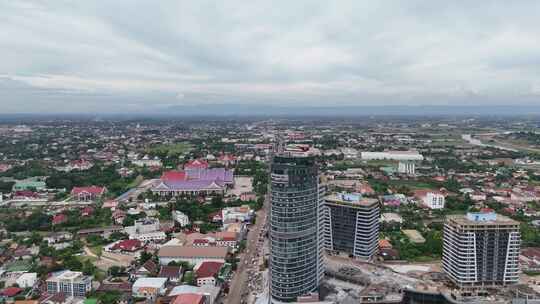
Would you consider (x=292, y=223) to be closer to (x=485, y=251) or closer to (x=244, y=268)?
(x=244, y=268)

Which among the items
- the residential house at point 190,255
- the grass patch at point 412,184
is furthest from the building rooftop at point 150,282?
the grass patch at point 412,184

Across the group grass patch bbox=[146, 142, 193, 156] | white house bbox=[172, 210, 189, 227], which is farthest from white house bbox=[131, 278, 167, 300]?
grass patch bbox=[146, 142, 193, 156]

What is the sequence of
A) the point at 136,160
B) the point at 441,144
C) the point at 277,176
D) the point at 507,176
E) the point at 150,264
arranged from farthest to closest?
the point at 441,144
the point at 136,160
the point at 507,176
the point at 150,264
the point at 277,176

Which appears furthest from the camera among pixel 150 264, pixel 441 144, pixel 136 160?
pixel 441 144

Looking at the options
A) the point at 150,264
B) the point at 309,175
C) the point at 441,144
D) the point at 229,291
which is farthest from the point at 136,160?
the point at 441,144

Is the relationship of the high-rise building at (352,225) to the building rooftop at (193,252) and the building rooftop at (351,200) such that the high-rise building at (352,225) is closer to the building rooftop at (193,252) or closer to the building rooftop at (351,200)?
the building rooftop at (351,200)

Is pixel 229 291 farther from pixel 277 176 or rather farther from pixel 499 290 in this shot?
pixel 499 290

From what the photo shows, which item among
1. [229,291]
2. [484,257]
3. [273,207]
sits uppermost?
[273,207]
